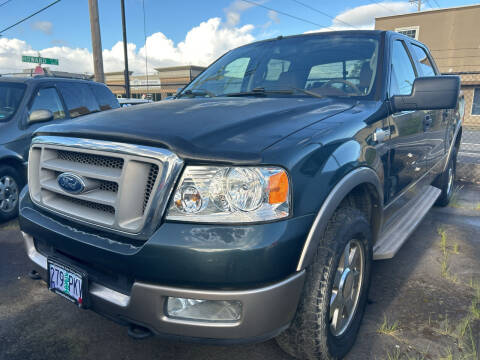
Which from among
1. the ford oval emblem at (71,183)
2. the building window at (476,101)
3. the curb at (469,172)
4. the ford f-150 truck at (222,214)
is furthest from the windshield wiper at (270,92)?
the building window at (476,101)

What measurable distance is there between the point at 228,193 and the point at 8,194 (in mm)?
3948

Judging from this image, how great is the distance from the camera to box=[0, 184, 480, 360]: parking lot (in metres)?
2.10

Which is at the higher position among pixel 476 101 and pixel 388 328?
pixel 476 101

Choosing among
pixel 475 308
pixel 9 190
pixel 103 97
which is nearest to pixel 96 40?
pixel 103 97

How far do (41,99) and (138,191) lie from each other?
400 centimetres

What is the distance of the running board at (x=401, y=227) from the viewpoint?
96.2 inches

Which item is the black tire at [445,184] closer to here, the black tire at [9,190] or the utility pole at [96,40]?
the black tire at [9,190]

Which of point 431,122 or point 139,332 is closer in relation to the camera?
point 139,332

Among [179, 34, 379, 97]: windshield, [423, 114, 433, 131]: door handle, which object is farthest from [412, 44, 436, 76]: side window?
[179, 34, 379, 97]: windshield

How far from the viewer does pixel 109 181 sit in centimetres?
168

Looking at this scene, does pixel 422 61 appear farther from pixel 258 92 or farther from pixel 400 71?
pixel 258 92

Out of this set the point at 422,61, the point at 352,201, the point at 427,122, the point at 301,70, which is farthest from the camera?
the point at 422,61

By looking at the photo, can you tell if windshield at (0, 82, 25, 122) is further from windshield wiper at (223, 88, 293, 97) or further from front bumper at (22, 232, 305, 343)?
front bumper at (22, 232, 305, 343)

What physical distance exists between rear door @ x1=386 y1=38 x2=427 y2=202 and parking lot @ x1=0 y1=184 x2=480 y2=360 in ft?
2.36
